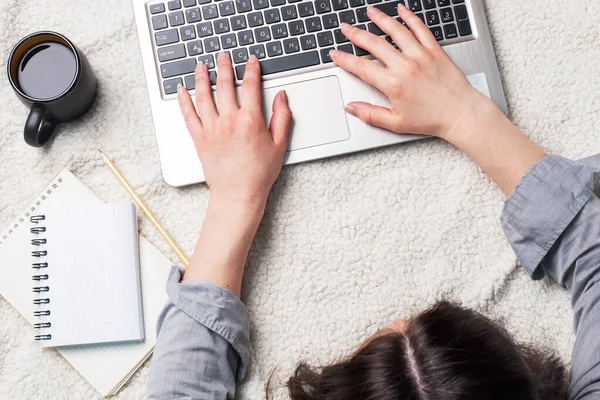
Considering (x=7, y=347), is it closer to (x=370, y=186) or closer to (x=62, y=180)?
(x=62, y=180)

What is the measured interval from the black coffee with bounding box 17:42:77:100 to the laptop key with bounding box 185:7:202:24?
0.40 feet

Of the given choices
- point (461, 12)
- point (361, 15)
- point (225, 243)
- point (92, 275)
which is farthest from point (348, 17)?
point (92, 275)

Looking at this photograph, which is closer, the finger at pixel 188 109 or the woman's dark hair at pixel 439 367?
the woman's dark hair at pixel 439 367

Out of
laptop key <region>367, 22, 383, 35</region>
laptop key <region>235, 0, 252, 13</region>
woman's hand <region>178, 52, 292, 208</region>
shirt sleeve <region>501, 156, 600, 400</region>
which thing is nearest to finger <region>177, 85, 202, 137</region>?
woman's hand <region>178, 52, 292, 208</region>

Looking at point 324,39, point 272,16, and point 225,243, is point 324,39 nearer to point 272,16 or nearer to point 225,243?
point 272,16

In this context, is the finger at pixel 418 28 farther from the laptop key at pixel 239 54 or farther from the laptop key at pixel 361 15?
the laptop key at pixel 239 54

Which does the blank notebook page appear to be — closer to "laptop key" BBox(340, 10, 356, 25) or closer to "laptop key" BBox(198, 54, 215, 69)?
"laptop key" BBox(198, 54, 215, 69)

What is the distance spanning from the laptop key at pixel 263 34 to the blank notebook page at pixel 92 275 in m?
0.22

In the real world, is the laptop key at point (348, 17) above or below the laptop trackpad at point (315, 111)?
above

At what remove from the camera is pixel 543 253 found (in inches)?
24.2

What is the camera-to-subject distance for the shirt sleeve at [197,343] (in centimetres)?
59

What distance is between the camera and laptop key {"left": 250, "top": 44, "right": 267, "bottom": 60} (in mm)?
638

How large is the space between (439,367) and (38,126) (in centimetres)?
44

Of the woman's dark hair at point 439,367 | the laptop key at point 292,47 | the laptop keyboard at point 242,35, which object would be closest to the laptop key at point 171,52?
the laptop keyboard at point 242,35
